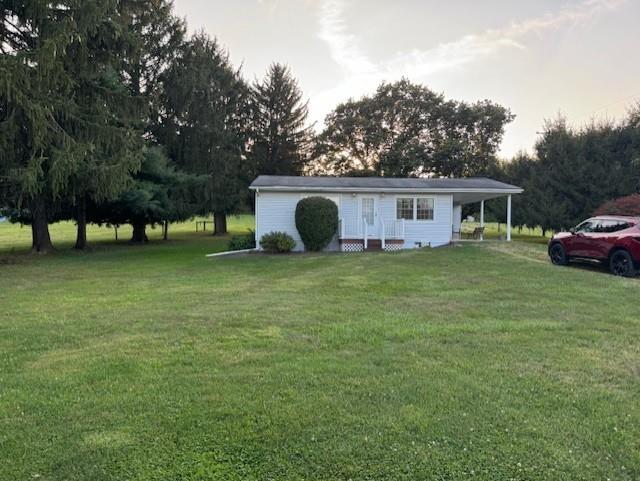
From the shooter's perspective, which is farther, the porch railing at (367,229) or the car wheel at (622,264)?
the porch railing at (367,229)

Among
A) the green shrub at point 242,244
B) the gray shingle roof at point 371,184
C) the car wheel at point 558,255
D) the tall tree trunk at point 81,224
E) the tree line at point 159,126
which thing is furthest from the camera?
the tall tree trunk at point 81,224

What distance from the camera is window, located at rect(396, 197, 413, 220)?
1828 centimetres

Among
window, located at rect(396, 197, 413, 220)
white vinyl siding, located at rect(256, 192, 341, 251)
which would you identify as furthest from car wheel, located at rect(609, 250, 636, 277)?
white vinyl siding, located at rect(256, 192, 341, 251)

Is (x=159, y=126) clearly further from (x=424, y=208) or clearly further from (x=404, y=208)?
(x=424, y=208)

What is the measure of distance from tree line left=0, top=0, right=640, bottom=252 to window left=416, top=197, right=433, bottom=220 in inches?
303

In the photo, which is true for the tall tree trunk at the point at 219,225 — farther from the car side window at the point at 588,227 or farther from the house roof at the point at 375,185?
the car side window at the point at 588,227

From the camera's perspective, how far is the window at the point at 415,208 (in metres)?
18.3

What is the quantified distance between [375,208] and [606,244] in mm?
8505

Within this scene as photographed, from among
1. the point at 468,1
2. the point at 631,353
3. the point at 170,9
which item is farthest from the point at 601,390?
the point at 170,9

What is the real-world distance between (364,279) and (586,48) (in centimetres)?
1190

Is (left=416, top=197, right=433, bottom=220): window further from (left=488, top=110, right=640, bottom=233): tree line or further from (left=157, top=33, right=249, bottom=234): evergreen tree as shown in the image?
(left=157, top=33, right=249, bottom=234): evergreen tree

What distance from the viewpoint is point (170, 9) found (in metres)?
23.1

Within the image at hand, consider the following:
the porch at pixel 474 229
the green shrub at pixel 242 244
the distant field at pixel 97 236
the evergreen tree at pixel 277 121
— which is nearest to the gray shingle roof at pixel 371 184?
the porch at pixel 474 229

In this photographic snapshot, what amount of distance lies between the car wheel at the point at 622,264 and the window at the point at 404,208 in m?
8.05
